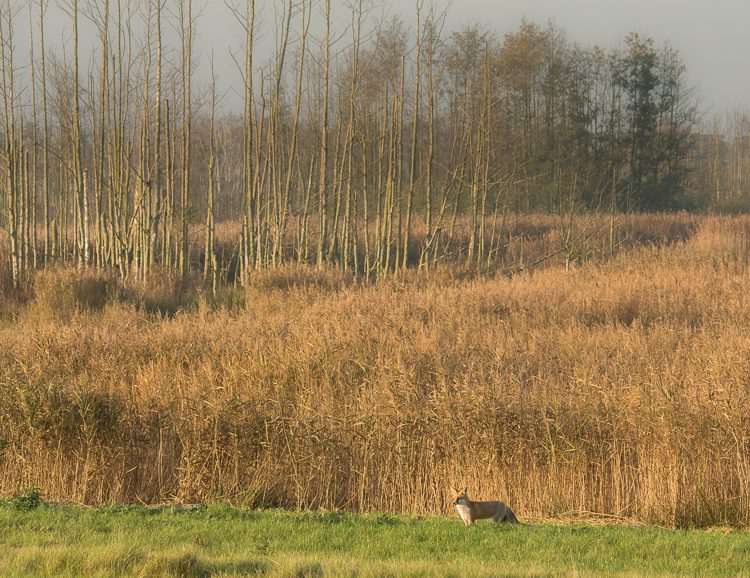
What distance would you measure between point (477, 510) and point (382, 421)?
2036 mm

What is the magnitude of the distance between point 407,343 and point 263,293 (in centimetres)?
560

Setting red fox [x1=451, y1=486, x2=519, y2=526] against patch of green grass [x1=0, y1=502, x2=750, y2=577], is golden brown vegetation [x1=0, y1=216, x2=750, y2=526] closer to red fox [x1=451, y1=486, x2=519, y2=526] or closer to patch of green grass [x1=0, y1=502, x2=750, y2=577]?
patch of green grass [x1=0, y1=502, x2=750, y2=577]

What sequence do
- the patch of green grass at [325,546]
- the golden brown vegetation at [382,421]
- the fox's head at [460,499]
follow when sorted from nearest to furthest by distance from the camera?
the patch of green grass at [325,546] → the fox's head at [460,499] → the golden brown vegetation at [382,421]

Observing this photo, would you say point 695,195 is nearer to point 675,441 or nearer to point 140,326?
point 140,326

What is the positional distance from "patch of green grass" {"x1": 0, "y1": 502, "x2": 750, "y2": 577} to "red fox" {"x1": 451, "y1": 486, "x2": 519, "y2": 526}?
12 cm

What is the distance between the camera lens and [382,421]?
8734mm

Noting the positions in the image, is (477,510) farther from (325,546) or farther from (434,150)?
(434,150)

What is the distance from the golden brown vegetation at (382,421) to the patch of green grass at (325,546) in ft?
2.92

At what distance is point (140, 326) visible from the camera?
14867 mm

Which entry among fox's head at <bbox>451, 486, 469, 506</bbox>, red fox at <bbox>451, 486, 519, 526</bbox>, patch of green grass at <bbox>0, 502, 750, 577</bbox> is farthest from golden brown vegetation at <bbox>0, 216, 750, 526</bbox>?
fox's head at <bbox>451, 486, 469, 506</bbox>

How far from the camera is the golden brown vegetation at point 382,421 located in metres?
8.11

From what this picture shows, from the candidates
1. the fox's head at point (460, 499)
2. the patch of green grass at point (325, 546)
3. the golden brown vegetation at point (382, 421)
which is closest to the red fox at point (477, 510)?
the fox's head at point (460, 499)

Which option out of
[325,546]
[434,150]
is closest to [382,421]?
[325,546]

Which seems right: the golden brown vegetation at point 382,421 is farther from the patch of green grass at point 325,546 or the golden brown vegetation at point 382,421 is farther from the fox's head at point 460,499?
the fox's head at point 460,499
